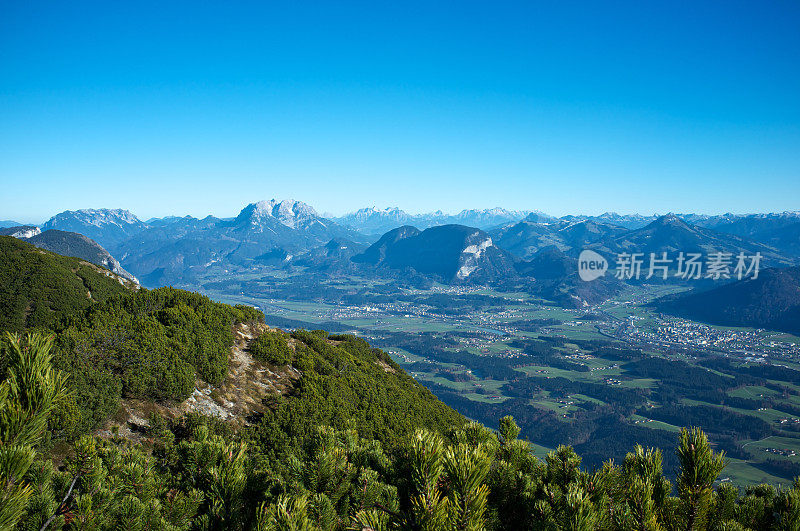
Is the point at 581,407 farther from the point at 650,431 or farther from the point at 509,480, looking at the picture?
the point at 509,480

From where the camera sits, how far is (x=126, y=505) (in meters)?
5.46

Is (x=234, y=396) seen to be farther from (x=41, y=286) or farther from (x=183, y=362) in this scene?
(x=41, y=286)

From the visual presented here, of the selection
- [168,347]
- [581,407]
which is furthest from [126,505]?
[581,407]

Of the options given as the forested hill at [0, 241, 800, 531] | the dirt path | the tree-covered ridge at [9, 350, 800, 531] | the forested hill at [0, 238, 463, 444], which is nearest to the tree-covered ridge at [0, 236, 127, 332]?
the forested hill at [0, 238, 463, 444]

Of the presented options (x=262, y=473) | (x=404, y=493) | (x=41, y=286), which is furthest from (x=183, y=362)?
(x=41, y=286)

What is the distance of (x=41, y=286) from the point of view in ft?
124

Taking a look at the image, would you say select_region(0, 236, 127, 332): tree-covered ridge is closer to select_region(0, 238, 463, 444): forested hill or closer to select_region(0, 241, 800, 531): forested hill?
select_region(0, 238, 463, 444): forested hill

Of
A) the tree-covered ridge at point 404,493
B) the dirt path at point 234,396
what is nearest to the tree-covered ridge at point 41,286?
the dirt path at point 234,396

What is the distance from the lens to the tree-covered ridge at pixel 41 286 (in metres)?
32.8

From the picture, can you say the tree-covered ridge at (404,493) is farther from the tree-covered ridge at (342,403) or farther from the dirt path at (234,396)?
the dirt path at (234,396)

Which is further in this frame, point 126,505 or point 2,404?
point 126,505

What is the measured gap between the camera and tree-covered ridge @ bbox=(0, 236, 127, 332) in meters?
32.8

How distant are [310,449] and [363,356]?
34.1m

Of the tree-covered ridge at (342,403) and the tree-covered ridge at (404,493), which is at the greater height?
the tree-covered ridge at (404,493)
